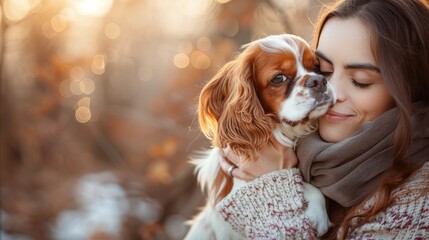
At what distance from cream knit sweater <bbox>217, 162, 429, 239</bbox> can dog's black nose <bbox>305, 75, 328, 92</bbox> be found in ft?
1.20

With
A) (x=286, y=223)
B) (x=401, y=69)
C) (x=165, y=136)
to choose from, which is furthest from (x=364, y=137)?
(x=165, y=136)

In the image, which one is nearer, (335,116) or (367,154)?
(367,154)

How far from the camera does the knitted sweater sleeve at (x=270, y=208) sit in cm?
240

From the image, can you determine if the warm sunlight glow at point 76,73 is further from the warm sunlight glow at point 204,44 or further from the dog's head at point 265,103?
the dog's head at point 265,103

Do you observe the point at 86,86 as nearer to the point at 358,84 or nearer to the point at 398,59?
the point at 358,84

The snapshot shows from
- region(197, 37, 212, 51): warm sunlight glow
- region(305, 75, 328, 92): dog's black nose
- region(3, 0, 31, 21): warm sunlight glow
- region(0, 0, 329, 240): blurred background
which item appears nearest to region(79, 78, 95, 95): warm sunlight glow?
region(0, 0, 329, 240): blurred background

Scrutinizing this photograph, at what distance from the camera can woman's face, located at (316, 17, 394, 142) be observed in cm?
243

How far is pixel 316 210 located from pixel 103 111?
15.5 feet

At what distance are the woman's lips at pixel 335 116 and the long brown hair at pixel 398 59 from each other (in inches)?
9.3

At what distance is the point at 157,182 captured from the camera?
5.23 meters

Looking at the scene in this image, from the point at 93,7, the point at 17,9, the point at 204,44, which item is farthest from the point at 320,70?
the point at 93,7

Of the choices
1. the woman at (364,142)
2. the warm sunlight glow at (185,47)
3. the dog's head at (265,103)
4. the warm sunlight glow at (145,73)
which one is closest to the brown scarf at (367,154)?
the woman at (364,142)

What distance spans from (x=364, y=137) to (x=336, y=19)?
0.55 metres

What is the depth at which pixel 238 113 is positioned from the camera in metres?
2.75
